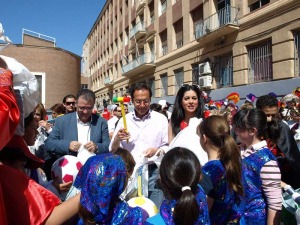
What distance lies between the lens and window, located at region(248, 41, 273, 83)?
996cm

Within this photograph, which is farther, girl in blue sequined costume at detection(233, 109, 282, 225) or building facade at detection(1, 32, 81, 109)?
building facade at detection(1, 32, 81, 109)

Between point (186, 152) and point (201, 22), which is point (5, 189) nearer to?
point (186, 152)

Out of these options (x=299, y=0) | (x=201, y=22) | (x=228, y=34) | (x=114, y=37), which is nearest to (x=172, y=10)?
(x=201, y=22)

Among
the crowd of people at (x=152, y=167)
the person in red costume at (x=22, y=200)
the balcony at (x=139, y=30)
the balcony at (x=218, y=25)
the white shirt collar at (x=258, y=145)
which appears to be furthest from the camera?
the balcony at (x=139, y=30)

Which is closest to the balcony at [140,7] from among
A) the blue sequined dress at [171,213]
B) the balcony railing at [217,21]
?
the balcony railing at [217,21]

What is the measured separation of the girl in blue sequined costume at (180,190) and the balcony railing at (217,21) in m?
10.8

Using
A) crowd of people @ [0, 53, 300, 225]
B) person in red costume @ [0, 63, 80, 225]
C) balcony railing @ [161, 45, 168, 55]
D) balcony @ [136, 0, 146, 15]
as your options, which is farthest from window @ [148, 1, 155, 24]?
person in red costume @ [0, 63, 80, 225]

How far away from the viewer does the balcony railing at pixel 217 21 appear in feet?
37.4

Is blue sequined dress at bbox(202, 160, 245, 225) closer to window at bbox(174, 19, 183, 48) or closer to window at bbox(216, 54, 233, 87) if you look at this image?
window at bbox(216, 54, 233, 87)

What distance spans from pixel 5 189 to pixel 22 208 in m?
0.10

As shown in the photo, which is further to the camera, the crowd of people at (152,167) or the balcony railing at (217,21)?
the balcony railing at (217,21)

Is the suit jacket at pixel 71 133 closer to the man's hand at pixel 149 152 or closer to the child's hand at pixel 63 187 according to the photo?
the man's hand at pixel 149 152

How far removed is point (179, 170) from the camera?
61.8 inches

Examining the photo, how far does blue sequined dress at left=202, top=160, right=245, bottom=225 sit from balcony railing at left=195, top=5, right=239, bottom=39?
10.5m
